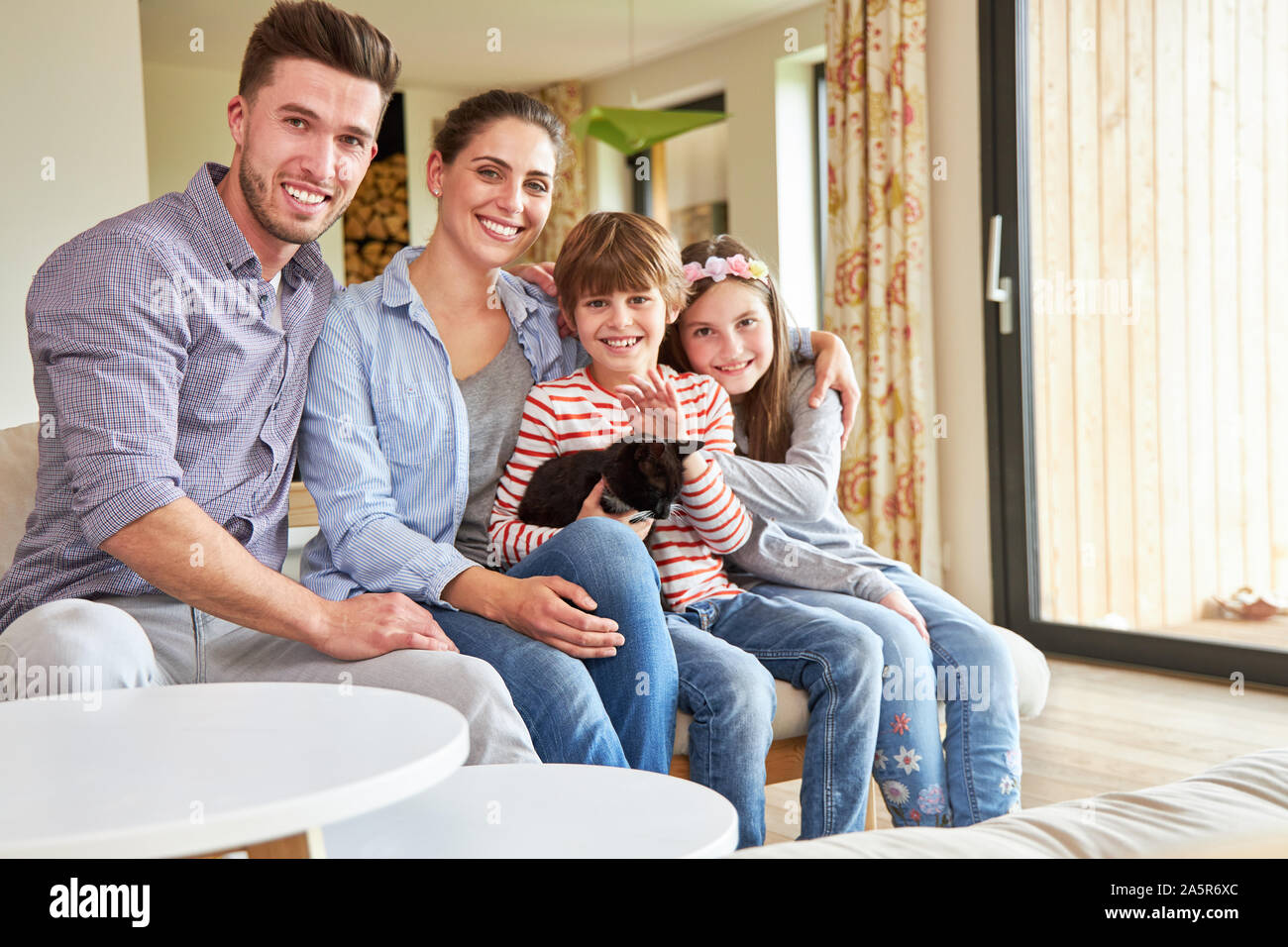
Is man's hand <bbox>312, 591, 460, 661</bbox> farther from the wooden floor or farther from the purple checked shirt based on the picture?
the wooden floor

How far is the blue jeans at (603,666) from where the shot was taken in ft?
4.35

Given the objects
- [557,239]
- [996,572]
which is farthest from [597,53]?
[996,572]

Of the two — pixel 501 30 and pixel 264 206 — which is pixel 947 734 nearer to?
pixel 264 206

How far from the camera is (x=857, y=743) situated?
153 cm

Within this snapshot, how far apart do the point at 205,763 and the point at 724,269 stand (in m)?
1.33

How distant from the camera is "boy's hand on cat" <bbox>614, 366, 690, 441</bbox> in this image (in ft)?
5.22

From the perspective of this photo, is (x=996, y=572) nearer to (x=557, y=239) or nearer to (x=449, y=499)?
(x=449, y=499)

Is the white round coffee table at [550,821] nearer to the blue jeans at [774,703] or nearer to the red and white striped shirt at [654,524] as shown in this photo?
the blue jeans at [774,703]

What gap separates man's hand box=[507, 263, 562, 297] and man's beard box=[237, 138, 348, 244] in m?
0.44

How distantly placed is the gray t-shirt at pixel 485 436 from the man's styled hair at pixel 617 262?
0.17m

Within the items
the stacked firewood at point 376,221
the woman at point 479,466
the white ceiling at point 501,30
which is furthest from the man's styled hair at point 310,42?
the stacked firewood at point 376,221

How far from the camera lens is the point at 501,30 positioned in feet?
17.8

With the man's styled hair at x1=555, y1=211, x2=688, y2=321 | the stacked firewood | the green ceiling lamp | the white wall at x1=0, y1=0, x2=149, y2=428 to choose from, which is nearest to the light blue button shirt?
the man's styled hair at x1=555, y1=211, x2=688, y2=321
